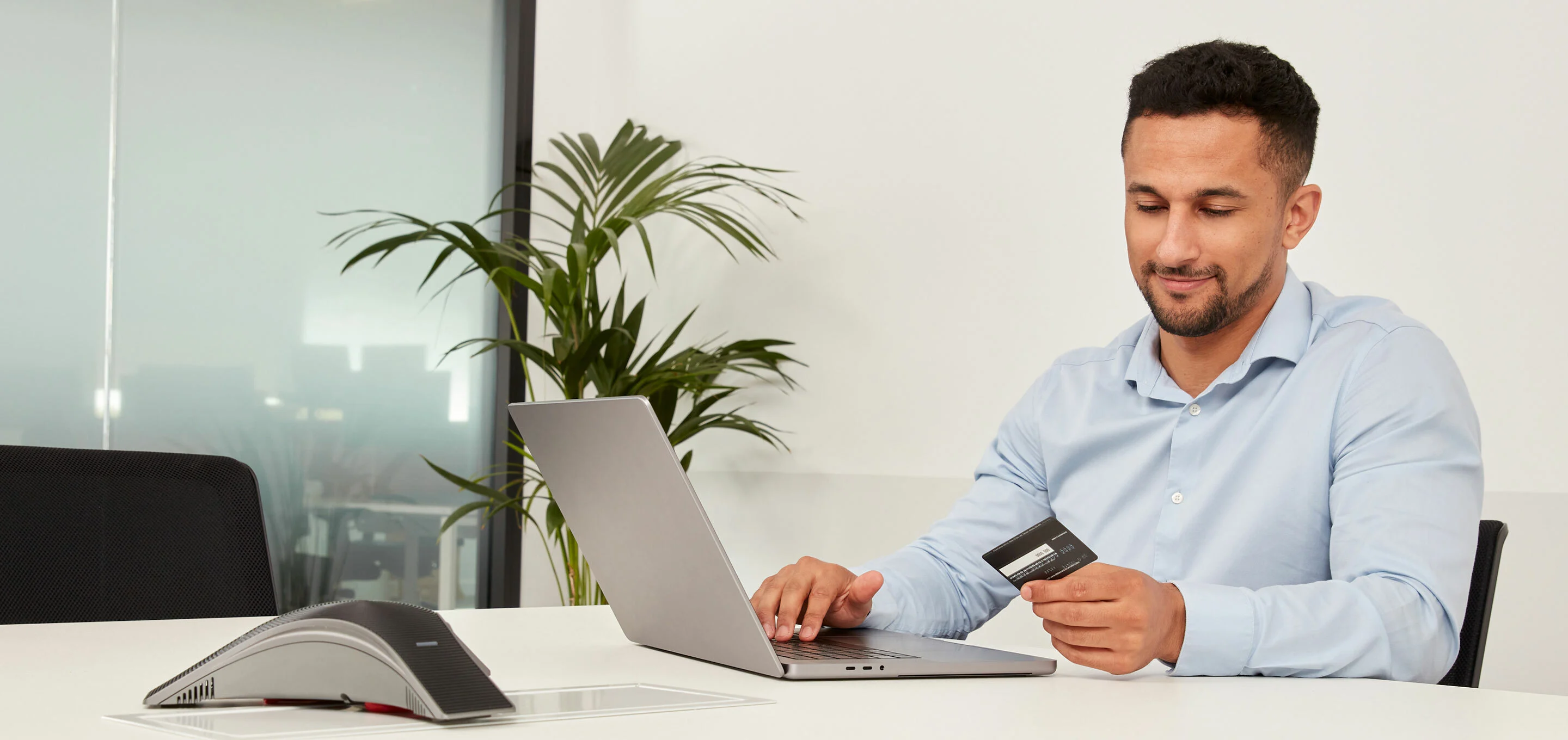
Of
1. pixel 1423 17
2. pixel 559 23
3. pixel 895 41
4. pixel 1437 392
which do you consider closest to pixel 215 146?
pixel 559 23

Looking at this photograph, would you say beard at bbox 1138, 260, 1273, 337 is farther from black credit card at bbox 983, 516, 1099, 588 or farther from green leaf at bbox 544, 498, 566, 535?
green leaf at bbox 544, 498, 566, 535

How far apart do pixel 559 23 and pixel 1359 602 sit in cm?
353

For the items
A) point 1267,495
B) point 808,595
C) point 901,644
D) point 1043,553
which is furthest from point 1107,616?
point 1267,495

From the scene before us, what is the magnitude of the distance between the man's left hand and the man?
2 centimetres

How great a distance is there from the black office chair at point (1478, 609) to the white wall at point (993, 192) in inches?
45.0

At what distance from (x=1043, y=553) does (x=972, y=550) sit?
0.59m

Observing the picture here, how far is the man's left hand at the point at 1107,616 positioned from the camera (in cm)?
102

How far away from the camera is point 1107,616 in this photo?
102cm

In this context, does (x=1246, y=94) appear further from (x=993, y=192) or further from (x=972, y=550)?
(x=993, y=192)

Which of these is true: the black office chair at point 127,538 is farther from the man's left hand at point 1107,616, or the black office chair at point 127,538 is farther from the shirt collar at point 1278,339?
the shirt collar at point 1278,339

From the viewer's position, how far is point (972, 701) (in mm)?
885

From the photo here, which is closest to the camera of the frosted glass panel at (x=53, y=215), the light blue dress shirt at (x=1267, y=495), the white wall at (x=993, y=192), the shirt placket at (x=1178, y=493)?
the light blue dress shirt at (x=1267, y=495)

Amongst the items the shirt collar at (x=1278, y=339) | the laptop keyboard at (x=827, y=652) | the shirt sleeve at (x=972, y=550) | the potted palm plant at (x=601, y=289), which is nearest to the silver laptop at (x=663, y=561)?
the laptop keyboard at (x=827, y=652)

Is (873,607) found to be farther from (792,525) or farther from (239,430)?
(239,430)
